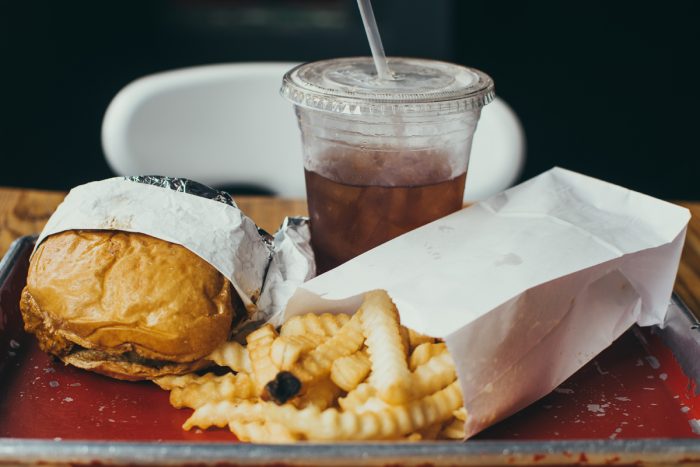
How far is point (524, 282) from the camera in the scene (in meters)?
0.92

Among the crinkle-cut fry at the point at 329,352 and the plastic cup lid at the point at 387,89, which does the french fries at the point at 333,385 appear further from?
the plastic cup lid at the point at 387,89

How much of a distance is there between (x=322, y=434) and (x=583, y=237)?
1.58 feet

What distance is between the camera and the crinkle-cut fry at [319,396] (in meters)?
0.84

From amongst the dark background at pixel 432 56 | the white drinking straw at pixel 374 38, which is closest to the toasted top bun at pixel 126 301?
the white drinking straw at pixel 374 38

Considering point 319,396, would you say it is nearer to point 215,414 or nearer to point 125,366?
point 215,414

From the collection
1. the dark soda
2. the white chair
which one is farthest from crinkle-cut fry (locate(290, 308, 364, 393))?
the white chair

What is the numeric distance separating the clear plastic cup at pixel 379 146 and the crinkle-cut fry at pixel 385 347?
227mm

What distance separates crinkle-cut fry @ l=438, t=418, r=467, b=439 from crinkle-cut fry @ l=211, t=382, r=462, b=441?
4 cm

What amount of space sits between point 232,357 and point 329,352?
14 cm

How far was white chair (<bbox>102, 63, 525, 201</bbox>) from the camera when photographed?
5.98 ft

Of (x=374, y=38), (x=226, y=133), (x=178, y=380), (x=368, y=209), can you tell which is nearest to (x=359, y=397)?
(x=178, y=380)

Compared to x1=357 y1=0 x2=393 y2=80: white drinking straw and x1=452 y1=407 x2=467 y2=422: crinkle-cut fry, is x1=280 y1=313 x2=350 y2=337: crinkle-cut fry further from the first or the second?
x1=357 y1=0 x2=393 y2=80: white drinking straw

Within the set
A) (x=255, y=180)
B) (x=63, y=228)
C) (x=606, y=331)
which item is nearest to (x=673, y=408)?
(x=606, y=331)

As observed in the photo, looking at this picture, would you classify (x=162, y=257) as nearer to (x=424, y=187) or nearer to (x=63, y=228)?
(x=63, y=228)
